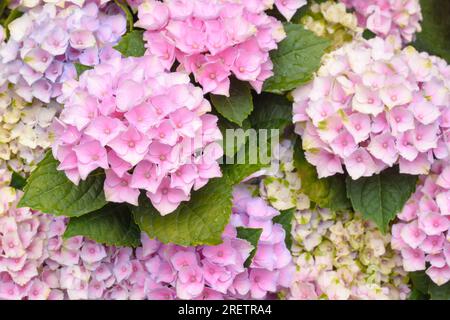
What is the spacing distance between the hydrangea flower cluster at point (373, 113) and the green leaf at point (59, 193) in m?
0.44

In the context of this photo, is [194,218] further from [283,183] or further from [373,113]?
[373,113]

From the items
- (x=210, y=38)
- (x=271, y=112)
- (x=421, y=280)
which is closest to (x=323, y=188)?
(x=271, y=112)

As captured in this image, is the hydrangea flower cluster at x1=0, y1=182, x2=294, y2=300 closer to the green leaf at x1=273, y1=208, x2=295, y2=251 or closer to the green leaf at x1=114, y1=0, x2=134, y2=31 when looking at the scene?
the green leaf at x1=273, y1=208, x2=295, y2=251

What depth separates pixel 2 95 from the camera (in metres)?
1.47

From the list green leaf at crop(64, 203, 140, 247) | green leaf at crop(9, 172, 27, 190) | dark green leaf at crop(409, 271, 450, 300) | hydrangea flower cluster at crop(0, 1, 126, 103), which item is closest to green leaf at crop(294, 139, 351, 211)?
dark green leaf at crop(409, 271, 450, 300)

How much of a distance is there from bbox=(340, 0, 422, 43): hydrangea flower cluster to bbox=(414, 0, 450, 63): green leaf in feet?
0.30

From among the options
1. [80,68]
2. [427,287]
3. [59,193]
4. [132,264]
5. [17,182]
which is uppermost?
[80,68]

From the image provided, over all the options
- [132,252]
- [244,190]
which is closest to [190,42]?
Result: [244,190]

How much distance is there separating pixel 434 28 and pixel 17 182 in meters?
1.10

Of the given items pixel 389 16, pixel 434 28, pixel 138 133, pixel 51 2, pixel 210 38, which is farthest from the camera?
pixel 434 28

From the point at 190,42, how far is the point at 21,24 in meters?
0.36

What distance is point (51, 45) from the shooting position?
55.3 inches

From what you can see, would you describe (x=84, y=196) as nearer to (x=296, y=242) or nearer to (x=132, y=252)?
(x=132, y=252)

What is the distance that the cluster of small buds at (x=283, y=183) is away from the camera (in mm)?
1498
